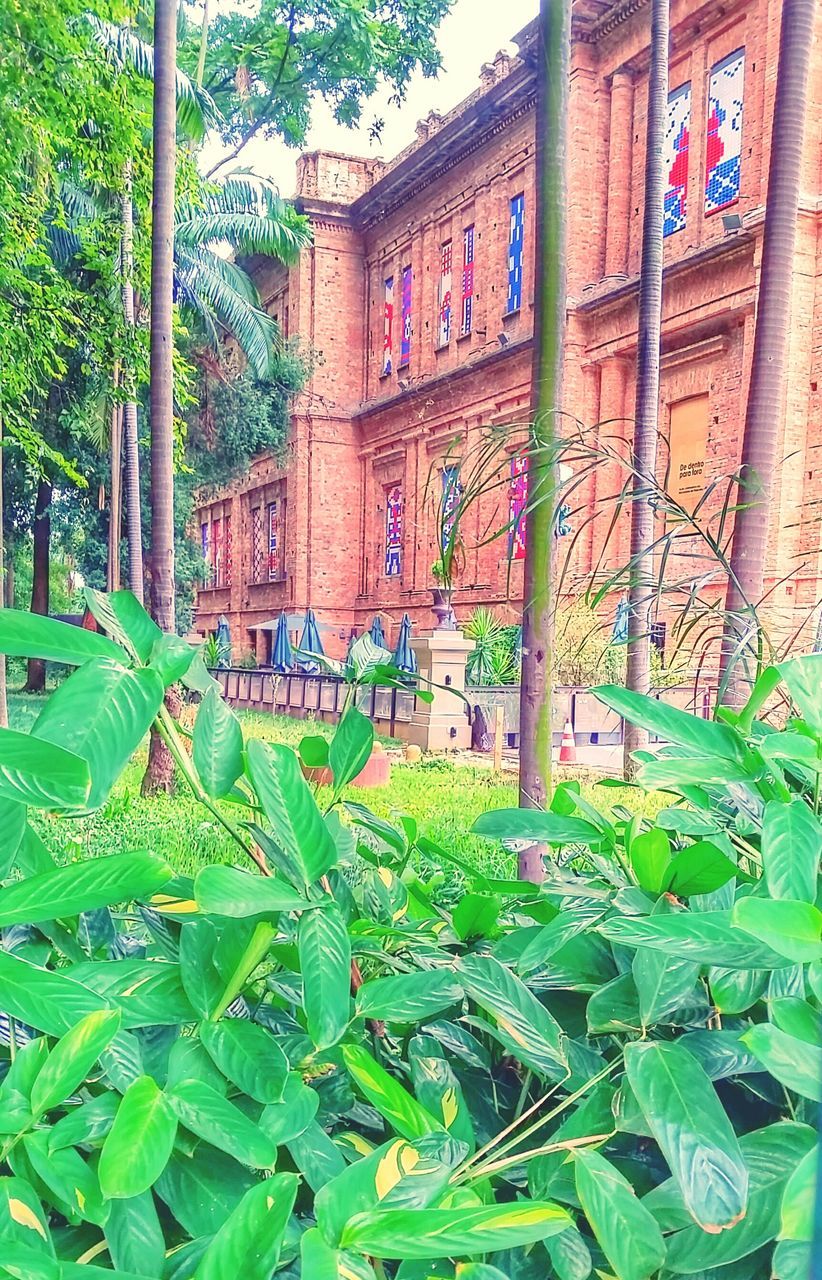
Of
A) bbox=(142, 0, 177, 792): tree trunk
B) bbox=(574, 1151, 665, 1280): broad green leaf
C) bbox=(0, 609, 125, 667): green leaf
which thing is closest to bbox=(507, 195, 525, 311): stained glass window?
bbox=(142, 0, 177, 792): tree trunk

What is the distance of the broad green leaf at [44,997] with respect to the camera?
284mm

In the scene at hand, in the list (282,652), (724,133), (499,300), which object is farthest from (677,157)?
(282,652)

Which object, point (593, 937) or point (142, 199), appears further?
point (142, 199)

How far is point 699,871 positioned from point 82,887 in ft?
0.88

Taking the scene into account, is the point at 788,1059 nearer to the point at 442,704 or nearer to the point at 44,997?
the point at 44,997

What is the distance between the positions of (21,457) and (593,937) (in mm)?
7536

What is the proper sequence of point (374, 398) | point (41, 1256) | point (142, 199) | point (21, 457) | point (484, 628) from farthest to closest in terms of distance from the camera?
point (374, 398) < point (484, 628) < point (21, 457) < point (142, 199) < point (41, 1256)

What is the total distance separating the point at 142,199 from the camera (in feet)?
15.4

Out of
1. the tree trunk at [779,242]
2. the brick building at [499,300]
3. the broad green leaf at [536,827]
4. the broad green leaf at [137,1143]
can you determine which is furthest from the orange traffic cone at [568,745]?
the broad green leaf at [137,1143]

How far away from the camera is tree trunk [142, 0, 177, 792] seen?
3738 millimetres

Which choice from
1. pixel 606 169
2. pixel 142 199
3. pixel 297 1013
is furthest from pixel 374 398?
pixel 297 1013

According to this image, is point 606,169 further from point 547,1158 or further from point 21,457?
point 547,1158

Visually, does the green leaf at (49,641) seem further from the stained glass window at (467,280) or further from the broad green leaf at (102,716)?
the stained glass window at (467,280)

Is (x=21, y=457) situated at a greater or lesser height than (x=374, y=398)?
lesser
